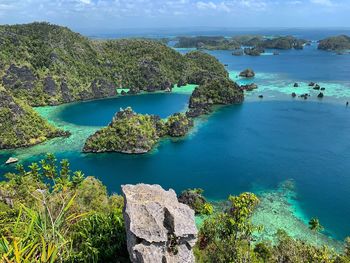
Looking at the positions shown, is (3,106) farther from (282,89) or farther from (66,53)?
(282,89)

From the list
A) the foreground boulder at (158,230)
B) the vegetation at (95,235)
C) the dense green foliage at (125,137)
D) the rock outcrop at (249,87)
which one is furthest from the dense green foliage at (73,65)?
the foreground boulder at (158,230)

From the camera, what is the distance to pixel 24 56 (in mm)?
130250

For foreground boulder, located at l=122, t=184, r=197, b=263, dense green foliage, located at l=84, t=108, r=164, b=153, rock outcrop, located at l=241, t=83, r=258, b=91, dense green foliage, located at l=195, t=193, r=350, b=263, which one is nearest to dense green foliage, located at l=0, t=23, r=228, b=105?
rock outcrop, located at l=241, t=83, r=258, b=91

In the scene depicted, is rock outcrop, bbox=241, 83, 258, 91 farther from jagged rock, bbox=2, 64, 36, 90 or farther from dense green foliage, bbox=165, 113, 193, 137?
jagged rock, bbox=2, 64, 36, 90

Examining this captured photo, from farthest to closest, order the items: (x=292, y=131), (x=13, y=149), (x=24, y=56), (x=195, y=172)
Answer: (x=24, y=56) < (x=292, y=131) < (x=13, y=149) < (x=195, y=172)

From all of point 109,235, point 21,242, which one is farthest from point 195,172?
point 21,242

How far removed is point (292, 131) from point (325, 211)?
41.6 metres

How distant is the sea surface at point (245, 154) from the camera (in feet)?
210

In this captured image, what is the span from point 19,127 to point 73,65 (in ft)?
199

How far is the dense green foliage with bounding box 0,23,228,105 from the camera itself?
124250 mm

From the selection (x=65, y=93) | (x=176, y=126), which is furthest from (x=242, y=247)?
(x=65, y=93)

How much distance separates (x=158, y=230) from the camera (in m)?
24.5

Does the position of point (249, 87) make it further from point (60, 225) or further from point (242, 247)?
point (60, 225)

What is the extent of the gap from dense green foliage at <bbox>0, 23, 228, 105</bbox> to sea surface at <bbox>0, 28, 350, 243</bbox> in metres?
10.1
